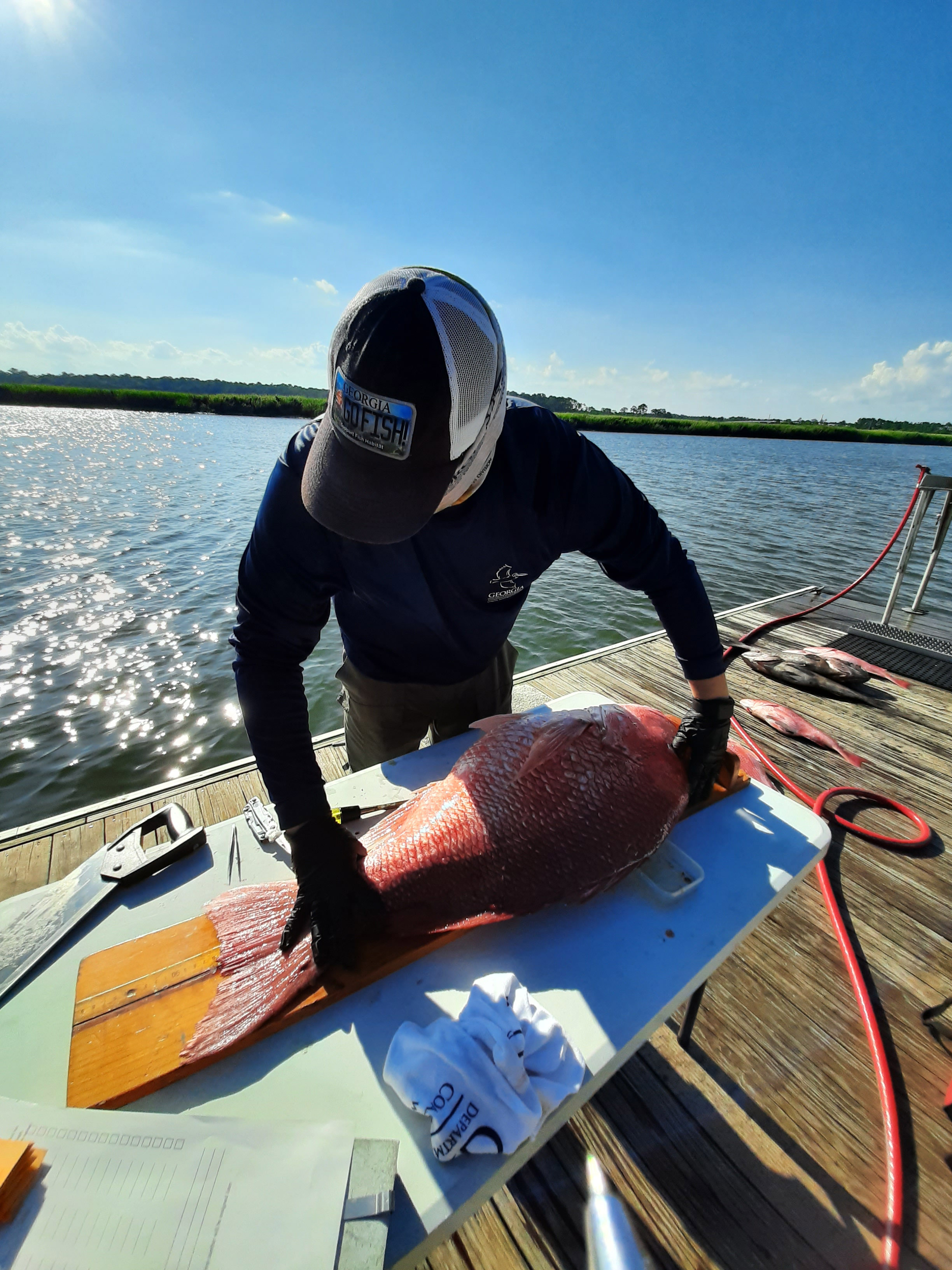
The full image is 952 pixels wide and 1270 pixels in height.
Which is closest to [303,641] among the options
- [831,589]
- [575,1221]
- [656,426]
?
[575,1221]

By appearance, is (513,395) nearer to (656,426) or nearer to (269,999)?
(269,999)

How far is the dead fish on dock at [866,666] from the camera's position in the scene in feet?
14.7

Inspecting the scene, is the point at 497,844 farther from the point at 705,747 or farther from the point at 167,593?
the point at 167,593

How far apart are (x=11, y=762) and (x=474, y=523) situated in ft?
16.0

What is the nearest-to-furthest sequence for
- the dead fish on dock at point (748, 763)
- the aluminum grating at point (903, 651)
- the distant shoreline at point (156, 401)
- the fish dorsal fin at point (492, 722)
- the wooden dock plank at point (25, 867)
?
the fish dorsal fin at point (492, 722) < the dead fish on dock at point (748, 763) < the wooden dock plank at point (25, 867) < the aluminum grating at point (903, 651) < the distant shoreline at point (156, 401)

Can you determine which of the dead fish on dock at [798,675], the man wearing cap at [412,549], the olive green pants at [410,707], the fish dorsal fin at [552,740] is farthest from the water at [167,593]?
the fish dorsal fin at [552,740]

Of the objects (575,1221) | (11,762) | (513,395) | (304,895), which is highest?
(513,395)

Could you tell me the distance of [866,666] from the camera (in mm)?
4664

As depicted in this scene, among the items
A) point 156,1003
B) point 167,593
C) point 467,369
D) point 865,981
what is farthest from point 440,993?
point 167,593

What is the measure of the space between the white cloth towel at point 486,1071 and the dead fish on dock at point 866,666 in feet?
14.6

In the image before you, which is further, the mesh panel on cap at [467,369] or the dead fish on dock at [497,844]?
the dead fish on dock at [497,844]

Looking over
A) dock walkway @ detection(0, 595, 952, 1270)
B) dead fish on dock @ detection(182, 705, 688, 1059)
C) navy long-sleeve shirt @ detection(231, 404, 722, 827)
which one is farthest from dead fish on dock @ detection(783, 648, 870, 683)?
dead fish on dock @ detection(182, 705, 688, 1059)

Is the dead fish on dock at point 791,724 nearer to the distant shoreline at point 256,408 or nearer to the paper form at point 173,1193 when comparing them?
the paper form at point 173,1193

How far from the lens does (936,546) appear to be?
520cm
